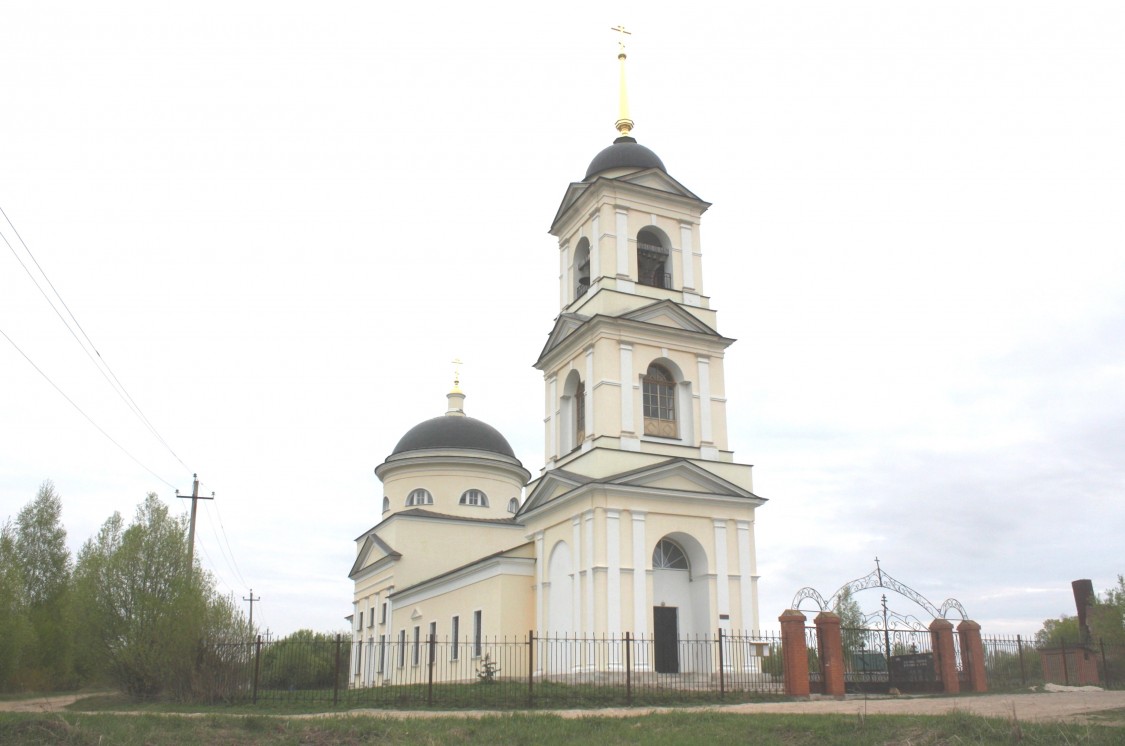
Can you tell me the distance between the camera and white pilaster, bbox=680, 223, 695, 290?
2878 cm

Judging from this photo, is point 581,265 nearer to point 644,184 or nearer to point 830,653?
point 644,184

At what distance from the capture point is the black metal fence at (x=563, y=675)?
60.2 ft

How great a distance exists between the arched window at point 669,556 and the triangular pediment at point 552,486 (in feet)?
9.51

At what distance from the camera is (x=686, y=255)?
29.0 metres

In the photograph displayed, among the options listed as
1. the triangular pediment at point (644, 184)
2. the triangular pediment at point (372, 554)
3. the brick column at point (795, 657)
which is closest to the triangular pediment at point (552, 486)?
the brick column at point (795, 657)

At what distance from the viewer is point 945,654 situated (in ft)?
74.7

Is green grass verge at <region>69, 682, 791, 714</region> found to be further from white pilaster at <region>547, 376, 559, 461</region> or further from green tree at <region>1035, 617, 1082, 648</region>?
green tree at <region>1035, 617, 1082, 648</region>

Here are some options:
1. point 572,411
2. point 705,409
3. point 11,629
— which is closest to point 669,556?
point 705,409

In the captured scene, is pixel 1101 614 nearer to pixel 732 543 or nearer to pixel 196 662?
pixel 732 543

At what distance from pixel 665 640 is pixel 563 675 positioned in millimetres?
3109

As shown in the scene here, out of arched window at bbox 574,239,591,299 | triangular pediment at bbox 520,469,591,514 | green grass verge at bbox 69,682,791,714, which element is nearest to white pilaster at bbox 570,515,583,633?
triangular pediment at bbox 520,469,591,514

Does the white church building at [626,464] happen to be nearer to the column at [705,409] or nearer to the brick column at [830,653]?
the column at [705,409]

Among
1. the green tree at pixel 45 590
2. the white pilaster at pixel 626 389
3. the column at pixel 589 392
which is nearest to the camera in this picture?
the white pilaster at pixel 626 389

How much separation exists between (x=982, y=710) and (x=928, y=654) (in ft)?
29.1
